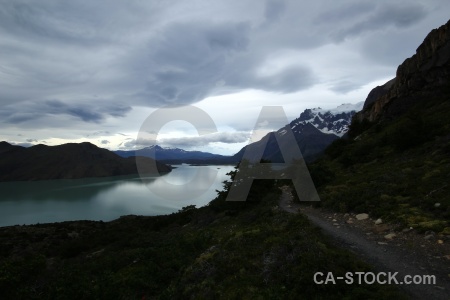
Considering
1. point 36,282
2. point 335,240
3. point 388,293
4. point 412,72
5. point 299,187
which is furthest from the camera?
point 412,72

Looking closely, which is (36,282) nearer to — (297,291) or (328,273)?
(297,291)

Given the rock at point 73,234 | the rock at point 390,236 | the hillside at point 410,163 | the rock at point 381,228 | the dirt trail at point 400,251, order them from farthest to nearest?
the rock at point 73,234 → the hillside at point 410,163 → the rock at point 381,228 → the rock at point 390,236 → the dirt trail at point 400,251

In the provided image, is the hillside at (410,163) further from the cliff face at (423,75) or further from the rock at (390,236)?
the rock at (390,236)

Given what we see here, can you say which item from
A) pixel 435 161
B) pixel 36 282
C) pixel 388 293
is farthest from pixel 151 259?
pixel 435 161

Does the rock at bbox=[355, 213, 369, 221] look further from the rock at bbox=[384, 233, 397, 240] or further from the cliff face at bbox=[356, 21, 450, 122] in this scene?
the cliff face at bbox=[356, 21, 450, 122]

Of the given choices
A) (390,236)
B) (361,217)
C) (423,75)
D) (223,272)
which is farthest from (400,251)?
(423,75)

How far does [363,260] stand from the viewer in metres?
8.95

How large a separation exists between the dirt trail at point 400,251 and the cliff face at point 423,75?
45.3 metres

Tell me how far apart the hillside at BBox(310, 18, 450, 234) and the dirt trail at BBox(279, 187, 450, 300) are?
770 mm

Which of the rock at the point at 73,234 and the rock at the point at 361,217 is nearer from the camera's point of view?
the rock at the point at 361,217

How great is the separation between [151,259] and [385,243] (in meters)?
12.5

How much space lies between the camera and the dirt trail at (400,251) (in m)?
7.08

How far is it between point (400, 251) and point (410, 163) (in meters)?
14.2

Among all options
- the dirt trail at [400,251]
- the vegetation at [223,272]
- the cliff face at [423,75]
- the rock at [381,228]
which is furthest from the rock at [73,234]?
the cliff face at [423,75]
